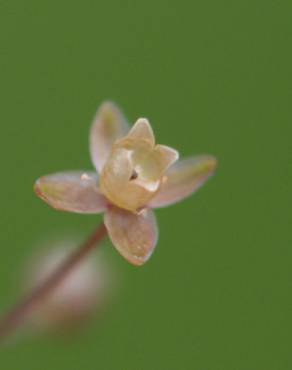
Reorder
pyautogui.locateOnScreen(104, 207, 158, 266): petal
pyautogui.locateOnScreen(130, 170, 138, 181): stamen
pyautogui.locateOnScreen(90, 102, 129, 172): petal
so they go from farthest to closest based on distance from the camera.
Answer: pyautogui.locateOnScreen(90, 102, 129, 172): petal
pyautogui.locateOnScreen(130, 170, 138, 181): stamen
pyautogui.locateOnScreen(104, 207, 158, 266): petal

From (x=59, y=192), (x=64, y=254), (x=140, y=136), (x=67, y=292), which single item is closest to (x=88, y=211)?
(x=59, y=192)

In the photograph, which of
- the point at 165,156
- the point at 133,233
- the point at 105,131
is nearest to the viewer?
the point at 133,233

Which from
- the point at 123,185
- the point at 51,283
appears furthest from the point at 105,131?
the point at 51,283

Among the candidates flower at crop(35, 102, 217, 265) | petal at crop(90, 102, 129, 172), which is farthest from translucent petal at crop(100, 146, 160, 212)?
petal at crop(90, 102, 129, 172)

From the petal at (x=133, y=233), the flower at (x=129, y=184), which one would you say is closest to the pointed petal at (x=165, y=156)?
the flower at (x=129, y=184)

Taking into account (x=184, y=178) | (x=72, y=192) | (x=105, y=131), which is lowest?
(x=72, y=192)

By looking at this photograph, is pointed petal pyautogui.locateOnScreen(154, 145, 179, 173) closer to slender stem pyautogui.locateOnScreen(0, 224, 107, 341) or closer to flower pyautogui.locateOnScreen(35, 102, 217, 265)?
flower pyautogui.locateOnScreen(35, 102, 217, 265)

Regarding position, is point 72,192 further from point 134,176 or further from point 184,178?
point 184,178
